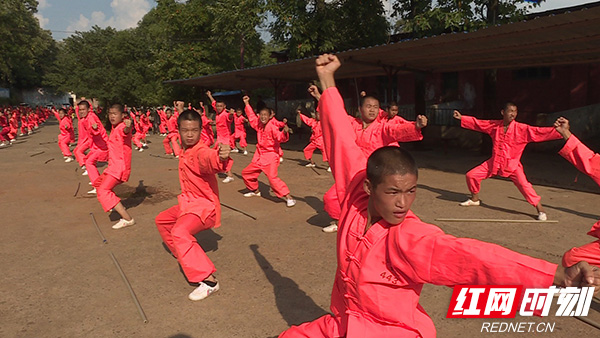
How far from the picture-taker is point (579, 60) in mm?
10891

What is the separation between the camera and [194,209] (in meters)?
4.24

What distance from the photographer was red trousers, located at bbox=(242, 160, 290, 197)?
7559mm

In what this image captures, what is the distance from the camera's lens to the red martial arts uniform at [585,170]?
3.49m

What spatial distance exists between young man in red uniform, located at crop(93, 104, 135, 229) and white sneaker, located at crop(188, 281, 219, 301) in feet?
10.2

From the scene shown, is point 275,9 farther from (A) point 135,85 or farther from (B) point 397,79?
(A) point 135,85

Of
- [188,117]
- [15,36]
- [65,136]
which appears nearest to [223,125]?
[65,136]

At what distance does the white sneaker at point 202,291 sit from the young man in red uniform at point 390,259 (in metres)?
2.01

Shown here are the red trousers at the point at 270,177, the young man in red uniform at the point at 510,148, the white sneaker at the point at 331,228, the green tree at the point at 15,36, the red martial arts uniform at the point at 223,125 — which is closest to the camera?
the white sneaker at the point at 331,228

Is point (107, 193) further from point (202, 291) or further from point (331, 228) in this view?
point (331, 228)

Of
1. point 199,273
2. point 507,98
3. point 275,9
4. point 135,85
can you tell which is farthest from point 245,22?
point 135,85

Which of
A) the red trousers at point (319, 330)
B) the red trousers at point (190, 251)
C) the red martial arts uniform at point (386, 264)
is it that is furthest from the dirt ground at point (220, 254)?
the red martial arts uniform at point (386, 264)

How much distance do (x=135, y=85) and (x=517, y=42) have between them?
104ft

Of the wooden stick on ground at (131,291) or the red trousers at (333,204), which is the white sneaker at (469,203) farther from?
the wooden stick on ground at (131,291)

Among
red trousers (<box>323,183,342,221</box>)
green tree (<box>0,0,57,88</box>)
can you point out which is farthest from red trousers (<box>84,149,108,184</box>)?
green tree (<box>0,0,57,88</box>)
